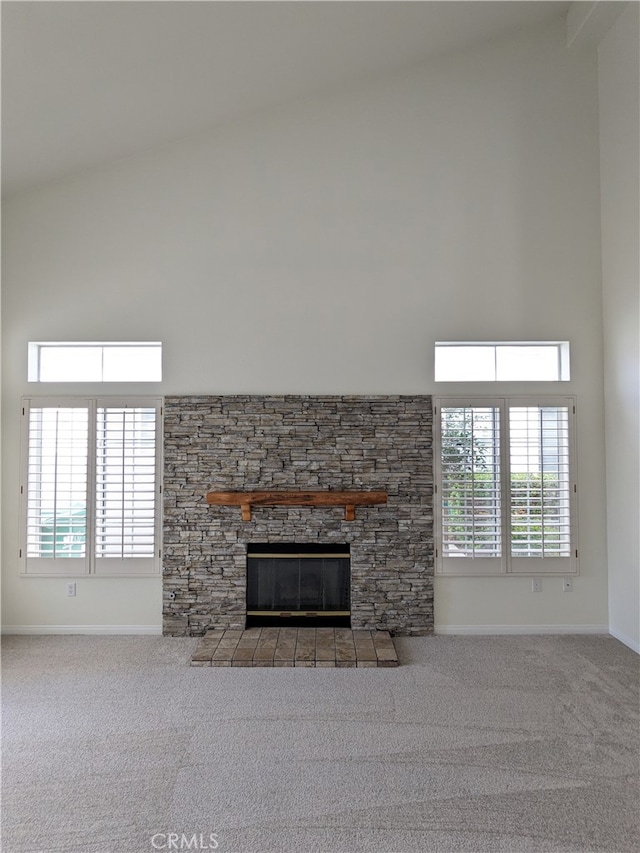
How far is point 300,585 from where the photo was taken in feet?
15.1

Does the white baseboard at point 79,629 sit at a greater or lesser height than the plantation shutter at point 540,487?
lesser

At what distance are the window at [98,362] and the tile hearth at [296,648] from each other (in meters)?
2.25

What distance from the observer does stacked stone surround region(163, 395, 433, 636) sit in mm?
4559

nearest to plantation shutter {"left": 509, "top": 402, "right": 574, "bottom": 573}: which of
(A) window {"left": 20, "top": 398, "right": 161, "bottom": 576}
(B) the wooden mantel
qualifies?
(B) the wooden mantel

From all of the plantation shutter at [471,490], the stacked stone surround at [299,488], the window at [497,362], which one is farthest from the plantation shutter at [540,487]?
the stacked stone surround at [299,488]

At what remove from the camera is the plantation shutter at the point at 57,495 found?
4.55m

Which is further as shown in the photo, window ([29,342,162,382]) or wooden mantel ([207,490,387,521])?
window ([29,342,162,382])

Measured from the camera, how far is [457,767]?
8.79ft

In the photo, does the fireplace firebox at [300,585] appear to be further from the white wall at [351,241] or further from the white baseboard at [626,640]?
the white baseboard at [626,640]

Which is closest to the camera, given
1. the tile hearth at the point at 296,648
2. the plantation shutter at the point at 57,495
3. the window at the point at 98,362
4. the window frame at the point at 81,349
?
the tile hearth at the point at 296,648

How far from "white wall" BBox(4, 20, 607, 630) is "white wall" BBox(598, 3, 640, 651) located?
120 mm

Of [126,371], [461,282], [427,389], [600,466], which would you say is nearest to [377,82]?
[461,282]

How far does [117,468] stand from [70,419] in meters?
0.57

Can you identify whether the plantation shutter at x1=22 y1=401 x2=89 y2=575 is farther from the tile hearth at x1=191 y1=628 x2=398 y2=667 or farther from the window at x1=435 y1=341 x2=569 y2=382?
the window at x1=435 y1=341 x2=569 y2=382
